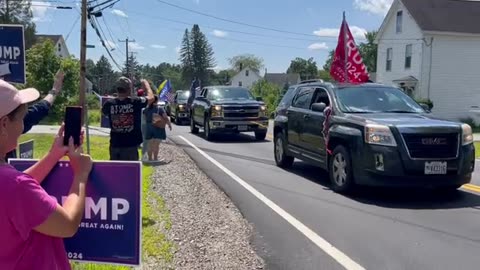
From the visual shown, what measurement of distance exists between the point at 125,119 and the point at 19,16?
72.2m

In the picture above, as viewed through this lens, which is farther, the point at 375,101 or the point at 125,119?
the point at 375,101

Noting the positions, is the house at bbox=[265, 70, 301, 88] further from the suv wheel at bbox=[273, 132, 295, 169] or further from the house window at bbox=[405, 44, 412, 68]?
the suv wheel at bbox=[273, 132, 295, 169]

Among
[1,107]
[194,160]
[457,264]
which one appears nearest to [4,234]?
[1,107]

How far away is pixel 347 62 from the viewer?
41.9 feet

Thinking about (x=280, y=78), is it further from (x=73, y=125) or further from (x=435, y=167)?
(x=73, y=125)

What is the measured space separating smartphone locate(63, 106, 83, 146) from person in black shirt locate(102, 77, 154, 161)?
4.16 meters

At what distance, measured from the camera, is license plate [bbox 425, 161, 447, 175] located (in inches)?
302

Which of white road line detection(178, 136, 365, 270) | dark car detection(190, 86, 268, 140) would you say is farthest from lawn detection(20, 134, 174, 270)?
dark car detection(190, 86, 268, 140)

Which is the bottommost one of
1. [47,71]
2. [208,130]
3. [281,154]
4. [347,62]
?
[208,130]

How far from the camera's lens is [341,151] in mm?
8516

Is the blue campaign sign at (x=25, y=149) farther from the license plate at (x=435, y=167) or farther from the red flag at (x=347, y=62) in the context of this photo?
the red flag at (x=347, y=62)

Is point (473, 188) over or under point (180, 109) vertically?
under

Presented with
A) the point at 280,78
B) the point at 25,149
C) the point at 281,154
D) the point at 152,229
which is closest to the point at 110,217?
the point at 152,229

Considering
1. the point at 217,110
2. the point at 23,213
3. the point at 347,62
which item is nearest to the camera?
the point at 23,213
